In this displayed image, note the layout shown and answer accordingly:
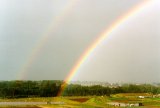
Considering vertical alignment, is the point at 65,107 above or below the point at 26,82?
below

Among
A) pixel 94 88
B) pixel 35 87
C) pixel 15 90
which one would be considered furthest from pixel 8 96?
pixel 94 88

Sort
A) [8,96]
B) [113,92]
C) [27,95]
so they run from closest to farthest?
1. [8,96]
2. [27,95]
3. [113,92]

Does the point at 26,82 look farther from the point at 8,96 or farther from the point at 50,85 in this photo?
the point at 8,96

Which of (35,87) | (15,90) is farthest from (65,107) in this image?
(35,87)

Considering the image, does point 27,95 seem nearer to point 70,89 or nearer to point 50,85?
point 50,85

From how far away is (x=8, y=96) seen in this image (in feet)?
149

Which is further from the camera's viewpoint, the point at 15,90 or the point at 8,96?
the point at 15,90

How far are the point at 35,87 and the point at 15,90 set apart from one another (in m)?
5.45

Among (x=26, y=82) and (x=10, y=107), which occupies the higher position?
(x=26, y=82)

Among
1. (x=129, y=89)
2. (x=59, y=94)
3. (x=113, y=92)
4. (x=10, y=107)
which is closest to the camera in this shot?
(x=10, y=107)

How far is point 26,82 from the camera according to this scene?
57562mm

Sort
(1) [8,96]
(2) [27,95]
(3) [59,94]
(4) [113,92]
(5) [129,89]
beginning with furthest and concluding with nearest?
(5) [129,89], (4) [113,92], (3) [59,94], (2) [27,95], (1) [8,96]

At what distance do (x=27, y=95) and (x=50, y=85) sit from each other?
575cm

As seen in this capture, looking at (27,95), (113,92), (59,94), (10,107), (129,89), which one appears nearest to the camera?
(10,107)
